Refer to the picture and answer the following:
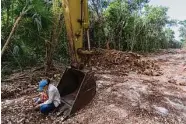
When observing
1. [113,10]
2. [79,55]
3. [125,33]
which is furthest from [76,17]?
[125,33]

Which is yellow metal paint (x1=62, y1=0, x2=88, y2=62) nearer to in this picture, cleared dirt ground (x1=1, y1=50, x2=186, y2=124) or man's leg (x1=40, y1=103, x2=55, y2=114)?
man's leg (x1=40, y1=103, x2=55, y2=114)

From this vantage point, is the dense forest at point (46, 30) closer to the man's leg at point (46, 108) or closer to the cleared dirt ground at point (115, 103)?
the cleared dirt ground at point (115, 103)

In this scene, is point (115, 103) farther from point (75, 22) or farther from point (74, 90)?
point (75, 22)

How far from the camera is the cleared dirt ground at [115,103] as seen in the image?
3.79m

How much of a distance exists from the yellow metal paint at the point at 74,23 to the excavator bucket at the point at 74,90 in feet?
1.21

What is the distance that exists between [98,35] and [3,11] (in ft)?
19.7

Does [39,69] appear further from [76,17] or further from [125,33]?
[125,33]

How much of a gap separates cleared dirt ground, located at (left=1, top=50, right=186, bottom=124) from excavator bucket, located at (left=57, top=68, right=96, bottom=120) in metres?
0.13

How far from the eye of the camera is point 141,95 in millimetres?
4988

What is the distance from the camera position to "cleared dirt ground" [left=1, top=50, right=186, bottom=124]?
3789 mm

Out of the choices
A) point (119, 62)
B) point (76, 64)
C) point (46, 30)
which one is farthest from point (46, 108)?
point (119, 62)

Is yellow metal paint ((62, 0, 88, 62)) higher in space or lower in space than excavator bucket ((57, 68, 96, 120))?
higher

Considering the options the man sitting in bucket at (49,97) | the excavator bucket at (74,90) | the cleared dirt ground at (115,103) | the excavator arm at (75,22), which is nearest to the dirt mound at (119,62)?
the cleared dirt ground at (115,103)

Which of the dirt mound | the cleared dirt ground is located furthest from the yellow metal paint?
the dirt mound
